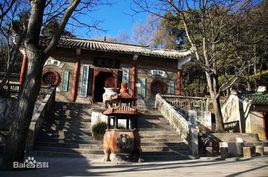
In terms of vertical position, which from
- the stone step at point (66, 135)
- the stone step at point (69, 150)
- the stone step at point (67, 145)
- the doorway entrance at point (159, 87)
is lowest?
the stone step at point (69, 150)

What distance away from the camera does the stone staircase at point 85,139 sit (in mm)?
10117

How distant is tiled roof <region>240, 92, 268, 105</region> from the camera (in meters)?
20.3

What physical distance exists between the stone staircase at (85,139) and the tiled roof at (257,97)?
8964 millimetres

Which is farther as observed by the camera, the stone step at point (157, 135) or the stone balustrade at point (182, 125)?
the stone step at point (157, 135)

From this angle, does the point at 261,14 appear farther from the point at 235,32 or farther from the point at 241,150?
the point at 241,150

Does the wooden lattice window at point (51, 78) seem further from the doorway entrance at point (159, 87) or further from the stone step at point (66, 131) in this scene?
the stone step at point (66, 131)

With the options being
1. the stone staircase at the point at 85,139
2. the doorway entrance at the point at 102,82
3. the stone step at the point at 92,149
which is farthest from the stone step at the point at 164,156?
the doorway entrance at the point at 102,82

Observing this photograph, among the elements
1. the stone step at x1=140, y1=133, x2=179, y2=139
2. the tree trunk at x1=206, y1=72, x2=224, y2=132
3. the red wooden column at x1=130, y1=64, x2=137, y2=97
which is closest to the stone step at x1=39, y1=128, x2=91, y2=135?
the stone step at x1=140, y1=133, x2=179, y2=139

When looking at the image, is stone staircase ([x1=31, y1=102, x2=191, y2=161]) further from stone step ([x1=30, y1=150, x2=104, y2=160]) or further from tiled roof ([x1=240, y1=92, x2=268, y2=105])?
tiled roof ([x1=240, y1=92, x2=268, y2=105])

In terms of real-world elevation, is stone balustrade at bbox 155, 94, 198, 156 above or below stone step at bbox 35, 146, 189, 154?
above

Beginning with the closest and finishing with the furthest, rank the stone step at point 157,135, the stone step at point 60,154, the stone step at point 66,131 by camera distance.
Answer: the stone step at point 60,154 → the stone step at point 66,131 → the stone step at point 157,135

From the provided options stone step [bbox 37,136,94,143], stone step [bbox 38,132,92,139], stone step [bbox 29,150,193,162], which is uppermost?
stone step [bbox 38,132,92,139]

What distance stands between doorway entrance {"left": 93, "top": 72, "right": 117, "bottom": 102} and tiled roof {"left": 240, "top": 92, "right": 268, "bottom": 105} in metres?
9.58

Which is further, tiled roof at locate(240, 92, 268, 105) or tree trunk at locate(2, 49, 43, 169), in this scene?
tiled roof at locate(240, 92, 268, 105)
